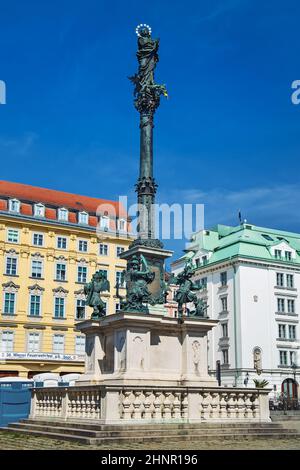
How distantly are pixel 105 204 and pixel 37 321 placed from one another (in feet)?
50.7

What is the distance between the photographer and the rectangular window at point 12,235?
50.1 m

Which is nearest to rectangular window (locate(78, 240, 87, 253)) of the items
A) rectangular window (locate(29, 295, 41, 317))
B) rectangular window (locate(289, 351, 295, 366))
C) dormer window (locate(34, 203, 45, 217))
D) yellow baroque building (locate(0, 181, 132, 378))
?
yellow baroque building (locate(0, 181, 132, 378))

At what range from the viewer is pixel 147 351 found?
645 inches

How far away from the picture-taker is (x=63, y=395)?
16.1 metres

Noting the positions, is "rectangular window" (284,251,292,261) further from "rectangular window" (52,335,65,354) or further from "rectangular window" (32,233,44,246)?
"rectangular window" (32,233,44,246)

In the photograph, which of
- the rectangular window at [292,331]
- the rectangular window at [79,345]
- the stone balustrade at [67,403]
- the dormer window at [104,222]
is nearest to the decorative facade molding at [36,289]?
the rectangular window at [79,345]

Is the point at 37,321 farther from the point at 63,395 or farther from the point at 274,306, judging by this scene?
the point at 63,395

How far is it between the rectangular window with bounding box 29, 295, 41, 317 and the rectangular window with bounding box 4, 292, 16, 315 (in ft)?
5.08

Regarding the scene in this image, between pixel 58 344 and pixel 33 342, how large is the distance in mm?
2254

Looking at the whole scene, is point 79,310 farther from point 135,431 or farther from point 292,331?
point 135,431

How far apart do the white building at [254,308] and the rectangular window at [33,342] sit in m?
17.1

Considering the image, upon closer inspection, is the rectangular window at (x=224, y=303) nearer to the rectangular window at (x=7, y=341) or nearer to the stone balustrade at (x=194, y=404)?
the rectangular window at (x=7, y=341)

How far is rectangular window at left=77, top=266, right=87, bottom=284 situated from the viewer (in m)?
52.8

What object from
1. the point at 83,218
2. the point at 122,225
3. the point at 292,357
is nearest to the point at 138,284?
the point at 83,218
